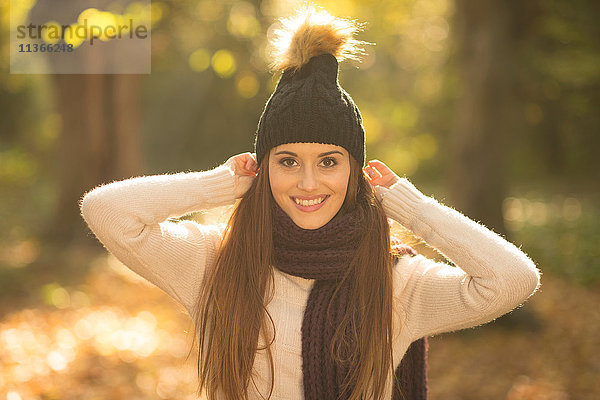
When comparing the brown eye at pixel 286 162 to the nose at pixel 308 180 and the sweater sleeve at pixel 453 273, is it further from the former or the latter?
the sweater sleeve at pixel 453 273

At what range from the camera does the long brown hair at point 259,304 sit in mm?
2461

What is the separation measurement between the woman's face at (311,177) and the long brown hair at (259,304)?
7 centimetres

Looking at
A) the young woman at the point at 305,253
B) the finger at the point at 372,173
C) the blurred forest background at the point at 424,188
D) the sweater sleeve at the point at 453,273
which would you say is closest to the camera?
the sweater sleeve at the point at 453,273

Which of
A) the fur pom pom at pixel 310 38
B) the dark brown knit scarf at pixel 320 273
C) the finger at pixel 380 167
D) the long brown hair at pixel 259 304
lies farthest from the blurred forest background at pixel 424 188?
the finger at pixel 380 167

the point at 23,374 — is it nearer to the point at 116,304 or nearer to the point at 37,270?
the point at 116,304

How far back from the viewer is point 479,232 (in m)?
2.43

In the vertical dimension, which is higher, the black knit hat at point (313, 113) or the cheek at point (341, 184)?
the black knit hat at point (313, 113)

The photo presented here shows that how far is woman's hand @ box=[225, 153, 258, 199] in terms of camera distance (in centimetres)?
266

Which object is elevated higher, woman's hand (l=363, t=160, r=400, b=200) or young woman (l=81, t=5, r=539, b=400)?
woman's hand (l=363, t=160, r=400, b=200)

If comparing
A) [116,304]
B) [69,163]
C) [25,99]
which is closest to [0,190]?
[25,99]

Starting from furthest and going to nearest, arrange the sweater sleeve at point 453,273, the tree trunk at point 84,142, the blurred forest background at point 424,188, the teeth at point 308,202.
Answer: the tree trunk at point 84,142 → the blurred forest background at point 424,188 → the teeth at point 308,202 → the sweater sleeve at point 453,273

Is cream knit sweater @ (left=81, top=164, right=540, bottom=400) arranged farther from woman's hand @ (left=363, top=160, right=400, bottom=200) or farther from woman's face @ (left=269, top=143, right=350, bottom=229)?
woman's face @ (left=269, top=143, right=350, bottom=229)

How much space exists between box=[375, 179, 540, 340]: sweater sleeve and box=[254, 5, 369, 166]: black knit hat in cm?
34

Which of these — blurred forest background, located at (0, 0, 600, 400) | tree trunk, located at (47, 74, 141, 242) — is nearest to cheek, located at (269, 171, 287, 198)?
blurred forest background, located at (0, 0, 600, 400)
